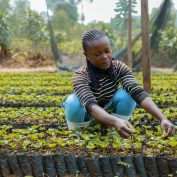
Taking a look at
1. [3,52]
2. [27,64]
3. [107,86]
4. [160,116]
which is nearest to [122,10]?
[27,64]

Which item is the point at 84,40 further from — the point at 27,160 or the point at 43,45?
the point at 43,45

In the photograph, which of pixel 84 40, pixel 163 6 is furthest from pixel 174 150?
pixel 163 6

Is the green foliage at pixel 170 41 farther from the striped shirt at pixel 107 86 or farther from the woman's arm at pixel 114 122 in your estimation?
the woman's arm at pixel 114 122

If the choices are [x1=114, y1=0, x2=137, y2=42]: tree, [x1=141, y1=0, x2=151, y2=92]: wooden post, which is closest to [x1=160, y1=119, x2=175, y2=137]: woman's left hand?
[x1=141, y1=0, x2=151, y2=92]: wooden post

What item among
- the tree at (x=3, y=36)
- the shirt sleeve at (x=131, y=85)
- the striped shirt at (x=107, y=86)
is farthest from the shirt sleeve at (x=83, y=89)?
the tree at (x=3, y=36)

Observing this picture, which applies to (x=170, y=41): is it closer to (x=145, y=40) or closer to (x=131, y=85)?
(x=145, y=40)

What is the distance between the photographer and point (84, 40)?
341 cm

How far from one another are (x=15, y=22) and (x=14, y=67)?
8.24 m

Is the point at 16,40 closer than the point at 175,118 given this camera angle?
No

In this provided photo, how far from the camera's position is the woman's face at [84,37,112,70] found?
3.29m

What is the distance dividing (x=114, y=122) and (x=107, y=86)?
0.80 metres

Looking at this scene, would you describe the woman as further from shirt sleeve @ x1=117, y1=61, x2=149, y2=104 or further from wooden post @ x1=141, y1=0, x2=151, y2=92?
wooden post @ x1=141, y1=0, x2=151, y2=92

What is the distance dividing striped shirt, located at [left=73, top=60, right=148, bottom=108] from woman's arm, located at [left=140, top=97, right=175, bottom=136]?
0.24 ft

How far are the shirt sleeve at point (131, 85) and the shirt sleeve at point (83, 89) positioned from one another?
33 centimetres
